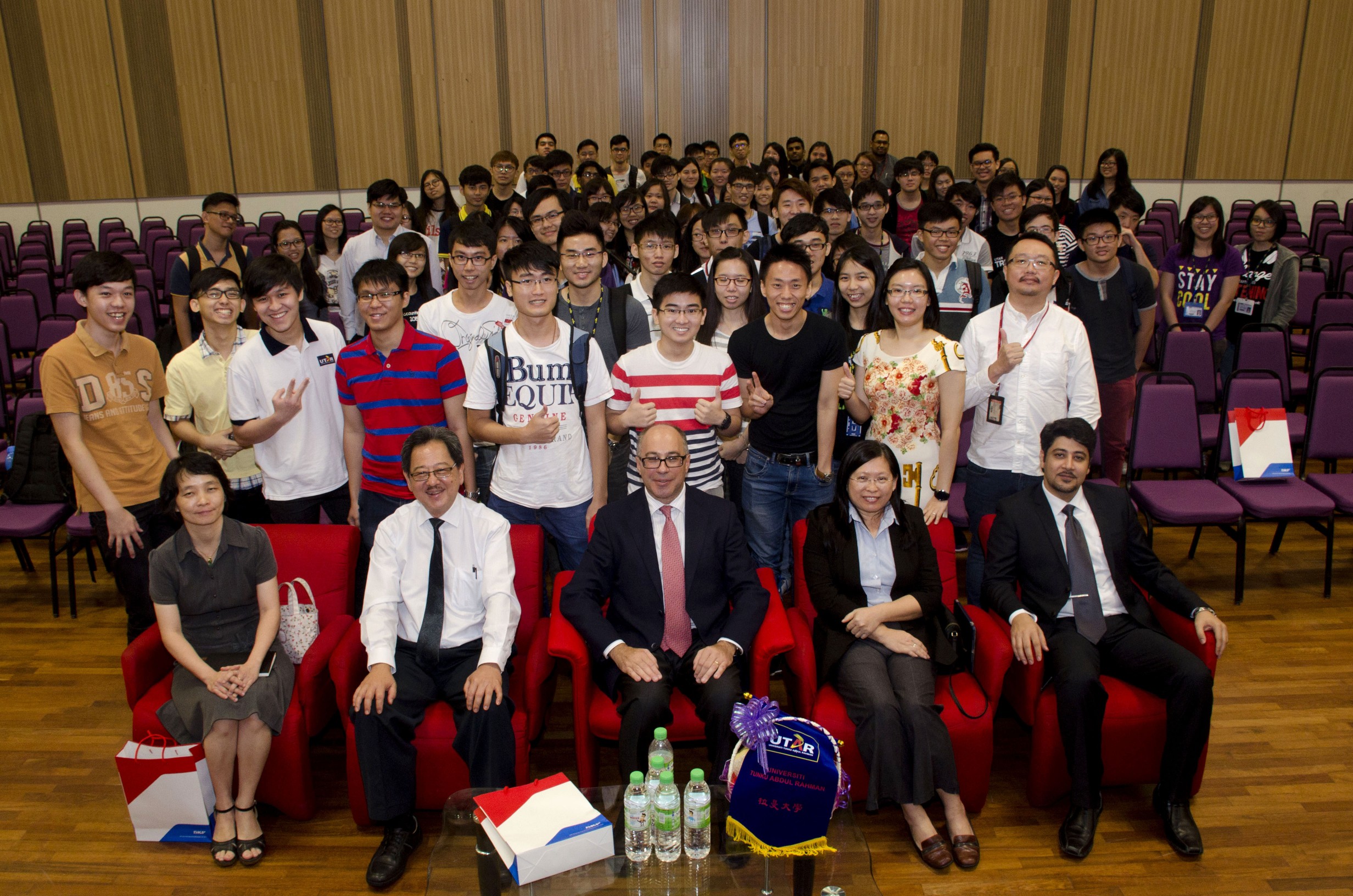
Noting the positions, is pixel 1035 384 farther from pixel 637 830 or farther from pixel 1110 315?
pixel 637 830

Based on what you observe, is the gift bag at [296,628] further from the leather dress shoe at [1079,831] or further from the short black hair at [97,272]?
the leather dress shoe at [1079,831]

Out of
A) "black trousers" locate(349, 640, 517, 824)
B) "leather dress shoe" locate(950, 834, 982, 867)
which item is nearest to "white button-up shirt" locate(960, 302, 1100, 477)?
"leather dress shoe" locate(950, 834, 982, 867)

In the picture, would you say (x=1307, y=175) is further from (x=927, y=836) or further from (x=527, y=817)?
(x=527, y=817)

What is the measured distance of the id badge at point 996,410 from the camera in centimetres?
354

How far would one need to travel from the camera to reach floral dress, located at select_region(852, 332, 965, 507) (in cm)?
340

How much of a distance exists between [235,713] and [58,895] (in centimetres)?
74

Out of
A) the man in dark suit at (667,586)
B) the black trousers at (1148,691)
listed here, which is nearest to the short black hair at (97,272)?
the man in dark suit at (667,586)

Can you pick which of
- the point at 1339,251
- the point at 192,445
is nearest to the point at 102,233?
the point at 192,445

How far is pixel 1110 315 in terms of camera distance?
4.49 meters

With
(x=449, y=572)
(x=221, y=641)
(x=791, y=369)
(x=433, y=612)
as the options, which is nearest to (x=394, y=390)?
(x=449, y=572)

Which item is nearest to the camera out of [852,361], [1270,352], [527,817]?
[527,817]

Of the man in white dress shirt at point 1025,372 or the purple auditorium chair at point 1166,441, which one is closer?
the man in white dress shirt at point 1025,372

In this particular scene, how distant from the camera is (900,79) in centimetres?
1166

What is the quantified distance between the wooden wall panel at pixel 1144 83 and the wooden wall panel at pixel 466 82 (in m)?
7.59
